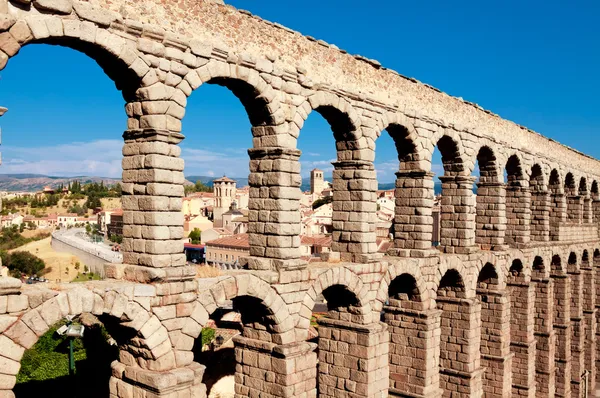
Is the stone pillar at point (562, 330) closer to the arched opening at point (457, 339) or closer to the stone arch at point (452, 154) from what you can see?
the arched opening at point (457, 339)

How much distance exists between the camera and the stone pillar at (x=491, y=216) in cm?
2041

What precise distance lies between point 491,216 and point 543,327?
6.44 meters

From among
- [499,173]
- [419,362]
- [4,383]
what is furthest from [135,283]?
[499,173]

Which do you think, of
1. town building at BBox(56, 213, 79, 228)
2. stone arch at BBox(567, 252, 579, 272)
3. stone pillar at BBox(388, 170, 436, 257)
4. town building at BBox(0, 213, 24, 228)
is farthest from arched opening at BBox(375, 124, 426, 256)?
town building at BBox(56, 213, 79, 228)

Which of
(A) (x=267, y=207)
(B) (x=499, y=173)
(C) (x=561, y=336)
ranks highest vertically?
(B) (x=499, y=173)

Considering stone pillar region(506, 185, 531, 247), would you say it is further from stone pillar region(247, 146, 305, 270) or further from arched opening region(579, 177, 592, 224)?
stone pillar region(247, 146, 305, 270)

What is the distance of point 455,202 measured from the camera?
1844cm

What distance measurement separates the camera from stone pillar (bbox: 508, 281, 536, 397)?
2180 centimetres

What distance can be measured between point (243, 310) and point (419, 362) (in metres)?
6.16

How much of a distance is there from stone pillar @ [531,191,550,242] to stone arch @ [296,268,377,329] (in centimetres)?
1355

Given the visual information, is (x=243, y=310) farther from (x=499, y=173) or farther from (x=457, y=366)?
(x=499, y=173)

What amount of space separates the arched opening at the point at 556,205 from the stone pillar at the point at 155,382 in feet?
68.1

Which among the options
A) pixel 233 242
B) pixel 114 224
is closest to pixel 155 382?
pixel 233 242

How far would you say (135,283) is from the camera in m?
9.54
